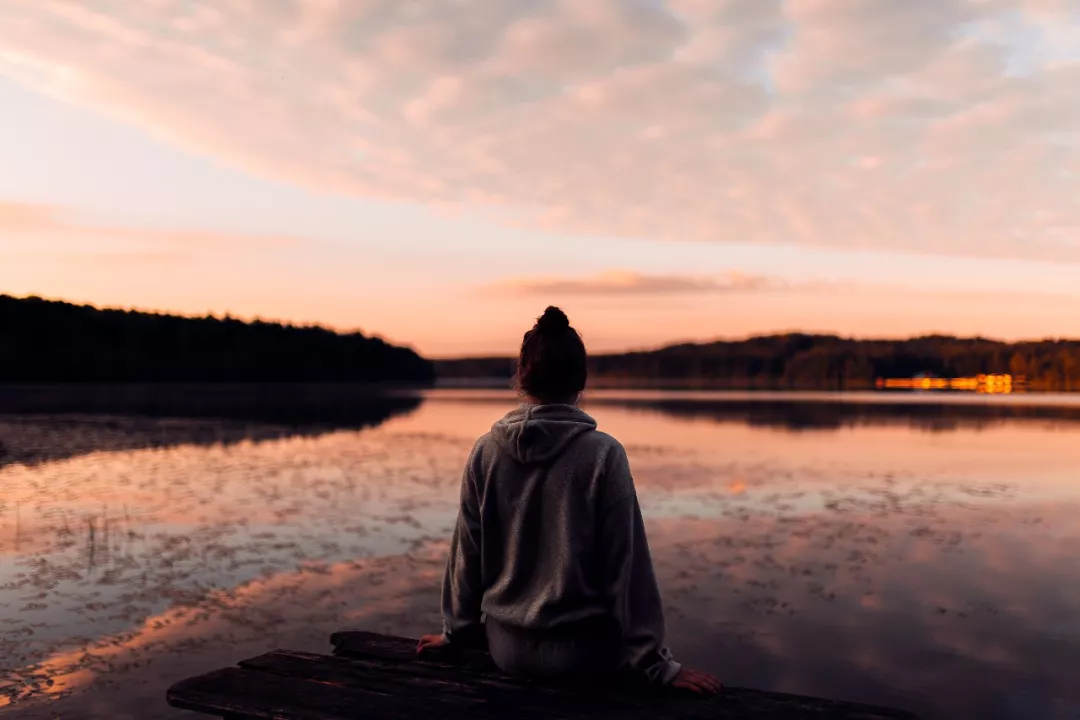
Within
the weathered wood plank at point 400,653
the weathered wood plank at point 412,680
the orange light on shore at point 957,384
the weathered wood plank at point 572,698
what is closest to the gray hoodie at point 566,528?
the weathered wood plank at point 572,698

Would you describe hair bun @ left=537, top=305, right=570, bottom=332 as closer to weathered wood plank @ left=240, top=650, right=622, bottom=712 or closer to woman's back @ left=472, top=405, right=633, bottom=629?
woman's back @ left=472, top=405, right=633, bottom=629

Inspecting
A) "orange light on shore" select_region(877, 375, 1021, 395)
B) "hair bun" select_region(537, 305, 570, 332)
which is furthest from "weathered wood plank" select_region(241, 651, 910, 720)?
"orange light on shore" select_region(877, 375, 1021, 395)

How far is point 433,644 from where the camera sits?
405 centimetres

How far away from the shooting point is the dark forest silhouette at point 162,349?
11650 centimetres

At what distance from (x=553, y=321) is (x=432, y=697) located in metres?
1.81

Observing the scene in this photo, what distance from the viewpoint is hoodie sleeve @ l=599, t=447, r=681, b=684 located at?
342 centimetres

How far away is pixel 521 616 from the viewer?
140 inches

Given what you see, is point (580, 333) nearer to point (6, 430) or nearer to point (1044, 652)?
point (1044, 652)

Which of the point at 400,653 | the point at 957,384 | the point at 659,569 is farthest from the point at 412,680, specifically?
the point at 957,384

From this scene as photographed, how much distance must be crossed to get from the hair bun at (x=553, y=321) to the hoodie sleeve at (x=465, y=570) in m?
0.68

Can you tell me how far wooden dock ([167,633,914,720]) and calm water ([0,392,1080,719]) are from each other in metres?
3.11

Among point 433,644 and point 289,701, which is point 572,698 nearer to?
point 433,644

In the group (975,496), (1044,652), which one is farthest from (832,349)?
(1044,652)

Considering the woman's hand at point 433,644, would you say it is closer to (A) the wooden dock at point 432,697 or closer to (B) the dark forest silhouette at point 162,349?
(A) the wooden dock at point 432,697
